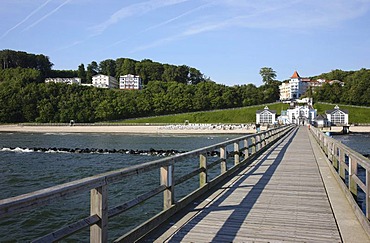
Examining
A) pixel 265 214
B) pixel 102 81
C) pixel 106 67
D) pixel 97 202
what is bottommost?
pixel 265 214

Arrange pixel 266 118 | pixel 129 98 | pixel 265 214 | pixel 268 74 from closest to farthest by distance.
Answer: pixel 265 214
pixel 266 118
pixel 129 98
pixel 268 74

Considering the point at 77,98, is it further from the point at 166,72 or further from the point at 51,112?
the point at 166,72

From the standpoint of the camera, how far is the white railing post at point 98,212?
377 cm

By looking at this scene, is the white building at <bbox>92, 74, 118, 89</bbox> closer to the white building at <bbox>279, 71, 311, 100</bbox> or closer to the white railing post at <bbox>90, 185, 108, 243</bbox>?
the white building at <bbox>279, 71, 311, 100</bbox>

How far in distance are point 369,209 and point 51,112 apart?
374ft

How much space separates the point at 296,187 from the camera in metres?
8.45

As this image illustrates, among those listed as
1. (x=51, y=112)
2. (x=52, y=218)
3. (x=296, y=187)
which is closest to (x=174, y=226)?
(x=296, y=187)

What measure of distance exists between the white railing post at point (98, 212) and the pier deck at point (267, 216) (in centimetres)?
98

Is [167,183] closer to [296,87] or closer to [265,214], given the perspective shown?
[265,214]

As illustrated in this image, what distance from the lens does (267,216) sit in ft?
19.0

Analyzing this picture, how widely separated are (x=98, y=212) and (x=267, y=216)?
3120 mm

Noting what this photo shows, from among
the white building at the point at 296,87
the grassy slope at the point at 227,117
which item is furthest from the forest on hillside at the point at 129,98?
the white building at the point at 296,87

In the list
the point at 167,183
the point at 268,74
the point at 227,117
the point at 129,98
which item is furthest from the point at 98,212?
the point at 268,74

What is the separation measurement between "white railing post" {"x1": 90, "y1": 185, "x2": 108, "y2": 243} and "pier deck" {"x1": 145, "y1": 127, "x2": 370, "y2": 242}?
98cm
